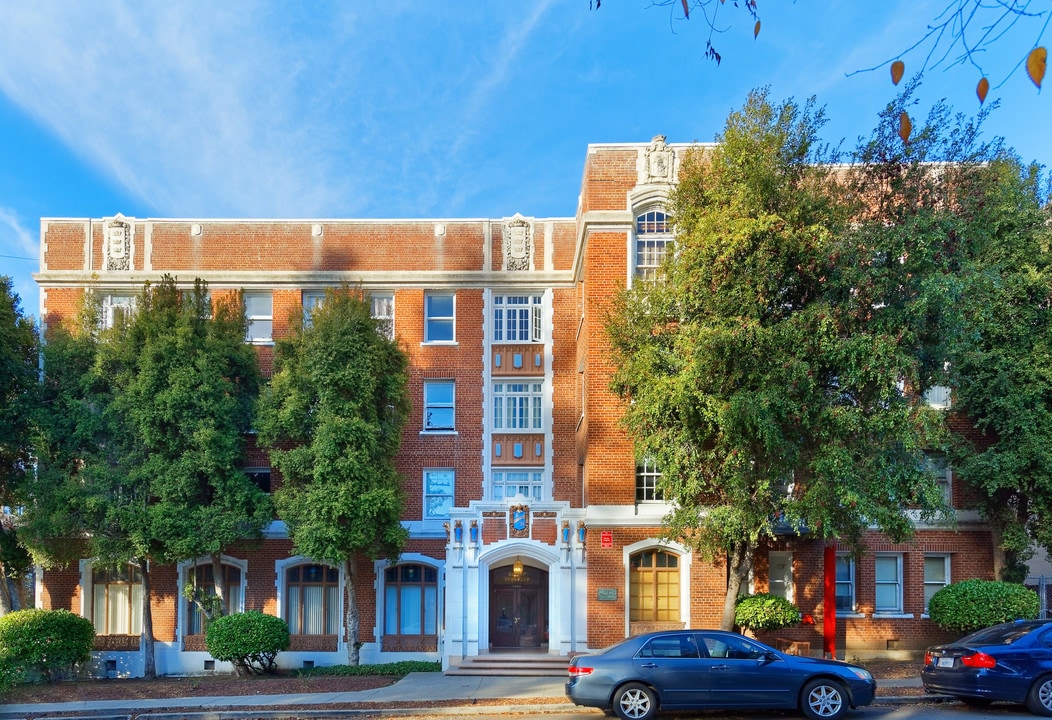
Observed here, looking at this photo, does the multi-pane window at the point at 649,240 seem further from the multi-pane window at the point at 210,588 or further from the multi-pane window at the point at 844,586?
the multi-pane window at the point at 210,588

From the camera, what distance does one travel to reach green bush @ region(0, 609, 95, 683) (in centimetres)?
2048

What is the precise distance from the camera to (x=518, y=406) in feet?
88.8

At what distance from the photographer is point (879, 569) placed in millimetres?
23156

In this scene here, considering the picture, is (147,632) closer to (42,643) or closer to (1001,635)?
(42,643)

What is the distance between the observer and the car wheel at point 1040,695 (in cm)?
1323

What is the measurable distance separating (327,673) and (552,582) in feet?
20.6

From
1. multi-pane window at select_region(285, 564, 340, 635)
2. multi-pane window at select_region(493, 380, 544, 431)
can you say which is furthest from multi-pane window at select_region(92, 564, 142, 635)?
multi-pane window at select_region(493, 380, 544, 431)

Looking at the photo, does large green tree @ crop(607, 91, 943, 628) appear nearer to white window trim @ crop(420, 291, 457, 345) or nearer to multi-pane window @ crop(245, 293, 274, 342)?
white window trim @ crop(420, 291, 457, 345)

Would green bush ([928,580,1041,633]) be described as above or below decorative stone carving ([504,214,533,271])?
below

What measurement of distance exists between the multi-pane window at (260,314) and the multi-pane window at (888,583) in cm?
1887

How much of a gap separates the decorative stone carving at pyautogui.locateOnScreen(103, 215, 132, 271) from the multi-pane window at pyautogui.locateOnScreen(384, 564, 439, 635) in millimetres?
12539

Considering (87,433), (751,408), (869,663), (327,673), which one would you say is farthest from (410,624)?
(751,408)

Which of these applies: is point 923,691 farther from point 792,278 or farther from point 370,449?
point 370,449

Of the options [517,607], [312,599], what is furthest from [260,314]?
[517,607]
